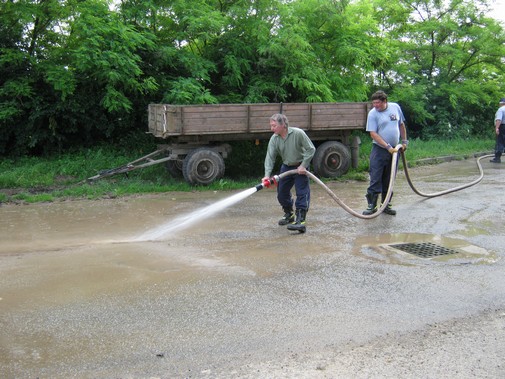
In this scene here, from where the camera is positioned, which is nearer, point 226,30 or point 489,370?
point 489,370

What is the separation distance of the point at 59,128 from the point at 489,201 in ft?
32.2

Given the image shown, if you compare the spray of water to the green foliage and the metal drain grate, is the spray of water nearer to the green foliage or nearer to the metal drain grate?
the metal drain grate

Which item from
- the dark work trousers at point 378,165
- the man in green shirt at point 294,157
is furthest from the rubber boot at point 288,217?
the dark work trousers at point 378,165

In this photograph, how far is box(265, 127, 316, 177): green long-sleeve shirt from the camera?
754cm

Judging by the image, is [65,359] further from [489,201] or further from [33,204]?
[489,201]

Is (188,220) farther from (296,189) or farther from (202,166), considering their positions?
(202,166)

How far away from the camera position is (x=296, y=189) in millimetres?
7750

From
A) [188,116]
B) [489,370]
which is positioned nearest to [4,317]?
[489,370]

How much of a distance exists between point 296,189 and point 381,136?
1.77m

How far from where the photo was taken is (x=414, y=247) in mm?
6738

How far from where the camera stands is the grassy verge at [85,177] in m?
10.3

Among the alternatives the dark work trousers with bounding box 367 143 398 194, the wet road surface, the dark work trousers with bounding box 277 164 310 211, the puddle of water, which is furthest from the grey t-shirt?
the puddle of water

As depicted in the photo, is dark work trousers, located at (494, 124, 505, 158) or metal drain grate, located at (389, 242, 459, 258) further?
dark work trousers, located at (494, 124, 505, 158)

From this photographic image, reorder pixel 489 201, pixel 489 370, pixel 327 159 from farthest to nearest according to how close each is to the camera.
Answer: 1. pixel 327 159
2. pixel 489 201
3. pixel 489 370
